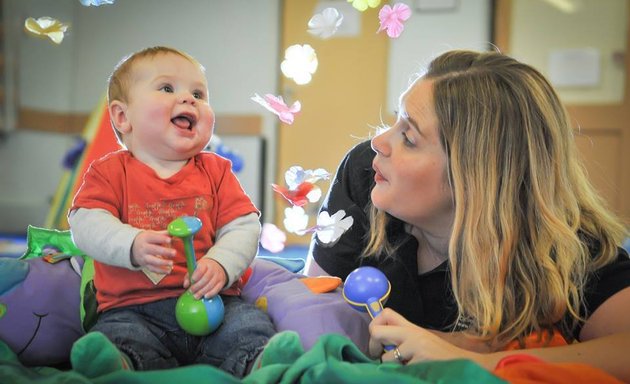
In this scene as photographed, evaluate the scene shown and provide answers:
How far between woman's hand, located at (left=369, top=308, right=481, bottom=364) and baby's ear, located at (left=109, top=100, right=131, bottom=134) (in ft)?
1.59

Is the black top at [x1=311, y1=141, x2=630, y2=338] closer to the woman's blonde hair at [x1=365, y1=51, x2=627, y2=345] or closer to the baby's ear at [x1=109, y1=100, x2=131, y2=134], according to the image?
the woman's blonde hair at [x1=365, y1=51, x2=627, y2=345]

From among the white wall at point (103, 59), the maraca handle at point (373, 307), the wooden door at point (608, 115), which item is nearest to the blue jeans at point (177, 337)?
the maraca handle at point (373, 307)

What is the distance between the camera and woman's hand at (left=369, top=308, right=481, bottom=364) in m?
0.85

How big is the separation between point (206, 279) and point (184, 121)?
26 centimetres

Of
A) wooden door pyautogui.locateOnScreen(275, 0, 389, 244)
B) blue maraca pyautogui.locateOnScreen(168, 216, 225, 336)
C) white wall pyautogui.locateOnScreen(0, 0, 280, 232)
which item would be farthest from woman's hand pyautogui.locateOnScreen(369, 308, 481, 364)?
white wall pyautogui.locateOnScreen(0, 0, 280, 232)

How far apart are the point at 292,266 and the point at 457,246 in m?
0.44

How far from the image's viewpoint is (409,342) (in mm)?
867

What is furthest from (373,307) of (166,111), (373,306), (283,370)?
(166,111)

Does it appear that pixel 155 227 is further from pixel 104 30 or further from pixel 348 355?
pixel 104 30

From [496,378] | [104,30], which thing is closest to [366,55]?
[104,30]

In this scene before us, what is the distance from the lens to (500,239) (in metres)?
1.02

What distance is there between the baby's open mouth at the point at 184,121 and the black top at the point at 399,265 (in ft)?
1.20

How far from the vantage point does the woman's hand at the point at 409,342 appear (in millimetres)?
852

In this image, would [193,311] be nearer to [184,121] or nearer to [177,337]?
[177,337]
